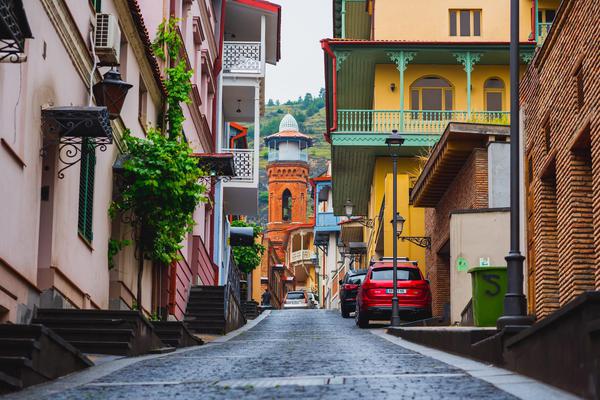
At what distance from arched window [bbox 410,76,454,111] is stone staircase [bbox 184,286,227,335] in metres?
16.0

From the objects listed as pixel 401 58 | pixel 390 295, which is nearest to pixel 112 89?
pixel 390 295

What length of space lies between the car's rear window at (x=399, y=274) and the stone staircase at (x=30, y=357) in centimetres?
1879

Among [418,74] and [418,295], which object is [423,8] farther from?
[418,295]

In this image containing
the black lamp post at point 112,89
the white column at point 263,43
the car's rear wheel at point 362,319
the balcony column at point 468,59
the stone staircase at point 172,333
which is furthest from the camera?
the balcony column at point 468,59

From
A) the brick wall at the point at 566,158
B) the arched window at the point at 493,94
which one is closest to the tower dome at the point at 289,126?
the arched window at the point at 493,94

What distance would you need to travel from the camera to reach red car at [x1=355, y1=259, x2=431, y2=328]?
28484mm

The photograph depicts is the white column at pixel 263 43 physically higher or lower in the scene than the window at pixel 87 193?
higher

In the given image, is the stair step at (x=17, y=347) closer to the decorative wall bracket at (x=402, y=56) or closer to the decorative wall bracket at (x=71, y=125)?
the decorative wall bracket at (x=71, y=125)

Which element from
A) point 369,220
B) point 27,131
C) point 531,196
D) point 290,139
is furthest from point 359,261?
point 290,139

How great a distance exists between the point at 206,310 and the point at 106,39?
12398 millimetres

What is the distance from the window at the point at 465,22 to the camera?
147 ft

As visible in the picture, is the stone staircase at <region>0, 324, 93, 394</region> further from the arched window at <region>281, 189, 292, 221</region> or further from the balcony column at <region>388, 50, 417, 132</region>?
the arched window at <region>281, 189, 292, 221</region>

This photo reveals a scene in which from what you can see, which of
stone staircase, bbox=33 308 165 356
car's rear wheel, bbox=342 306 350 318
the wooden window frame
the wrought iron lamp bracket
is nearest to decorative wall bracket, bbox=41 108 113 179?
stone staircase, bbox=33 308 165 356

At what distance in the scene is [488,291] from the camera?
18.0m
